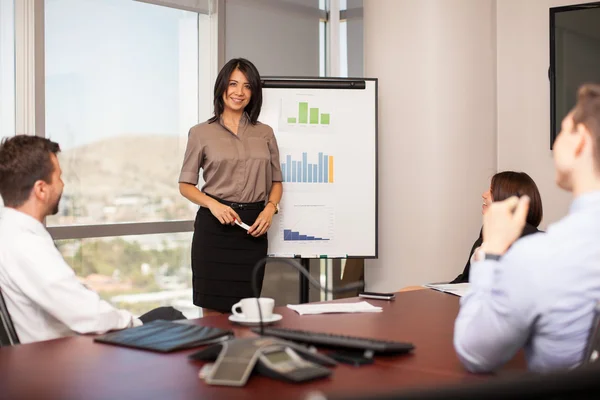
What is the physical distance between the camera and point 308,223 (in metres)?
4.84

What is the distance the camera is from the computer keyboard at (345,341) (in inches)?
69.0

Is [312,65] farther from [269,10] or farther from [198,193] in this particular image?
[198,193]

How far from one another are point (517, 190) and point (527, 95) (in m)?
2.24

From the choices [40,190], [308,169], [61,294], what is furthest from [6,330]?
[308,169]

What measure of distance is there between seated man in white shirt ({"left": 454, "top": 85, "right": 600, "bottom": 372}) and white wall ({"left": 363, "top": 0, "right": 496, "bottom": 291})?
3571mm

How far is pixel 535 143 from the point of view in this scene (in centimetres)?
532

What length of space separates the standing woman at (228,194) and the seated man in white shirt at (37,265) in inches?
69.3

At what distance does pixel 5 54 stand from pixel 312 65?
247 cm

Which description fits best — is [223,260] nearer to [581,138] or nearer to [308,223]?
[308,223]

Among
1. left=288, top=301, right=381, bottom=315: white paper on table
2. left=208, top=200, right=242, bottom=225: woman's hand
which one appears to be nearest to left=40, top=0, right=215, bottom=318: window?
left=208, top=200, right=242, bottom=225: woman's hand

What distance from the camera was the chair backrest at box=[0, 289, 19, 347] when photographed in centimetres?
205

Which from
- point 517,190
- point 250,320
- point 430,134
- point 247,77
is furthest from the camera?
point 430,134

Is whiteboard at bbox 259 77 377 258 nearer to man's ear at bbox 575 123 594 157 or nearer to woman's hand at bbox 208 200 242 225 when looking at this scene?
woman's hand at bbox 208 200 242 225

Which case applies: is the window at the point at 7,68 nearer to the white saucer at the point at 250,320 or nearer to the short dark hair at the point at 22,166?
the short dark hair at the point at 22,166
